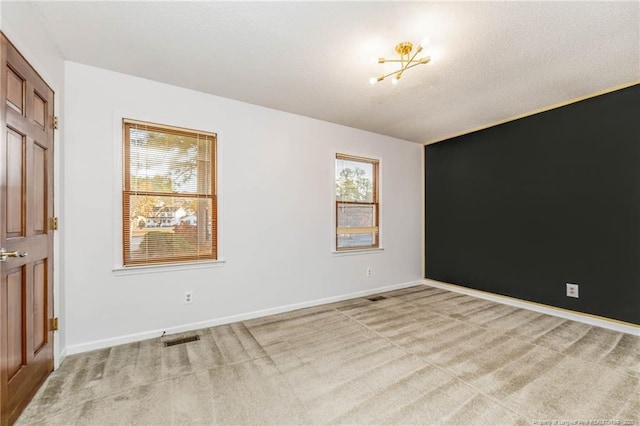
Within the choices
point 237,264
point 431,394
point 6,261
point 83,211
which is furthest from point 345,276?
point 6,261

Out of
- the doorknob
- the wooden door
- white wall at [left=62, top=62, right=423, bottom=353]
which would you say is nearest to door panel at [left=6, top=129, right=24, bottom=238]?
the wooden door

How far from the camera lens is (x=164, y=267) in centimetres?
280

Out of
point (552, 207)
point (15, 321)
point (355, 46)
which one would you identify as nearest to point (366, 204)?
point (552, 207)

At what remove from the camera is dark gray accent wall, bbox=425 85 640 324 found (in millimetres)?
2898

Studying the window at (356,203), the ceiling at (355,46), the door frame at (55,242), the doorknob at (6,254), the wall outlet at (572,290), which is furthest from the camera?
the window at (356,203)

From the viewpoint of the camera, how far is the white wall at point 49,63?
5.36ft

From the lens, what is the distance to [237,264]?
10.5 feet

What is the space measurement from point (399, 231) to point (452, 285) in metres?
1.21

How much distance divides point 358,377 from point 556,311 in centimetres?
289

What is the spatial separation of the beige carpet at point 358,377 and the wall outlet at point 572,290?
319mm

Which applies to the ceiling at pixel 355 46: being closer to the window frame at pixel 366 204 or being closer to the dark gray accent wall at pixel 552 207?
the dark gray accent wall at pixel 552 207

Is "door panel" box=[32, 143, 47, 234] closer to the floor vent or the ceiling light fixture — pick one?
the floor vent

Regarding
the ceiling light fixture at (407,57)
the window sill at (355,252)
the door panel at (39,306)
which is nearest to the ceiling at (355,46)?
the ceiling light fixture at (407,57)

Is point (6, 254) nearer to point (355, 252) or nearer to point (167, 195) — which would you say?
point (167, 195)
